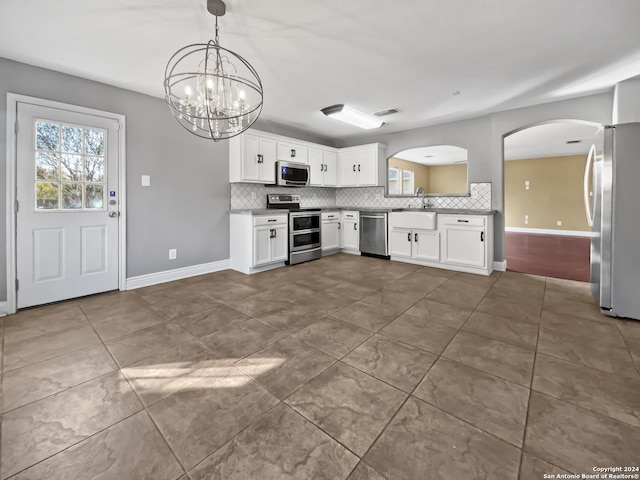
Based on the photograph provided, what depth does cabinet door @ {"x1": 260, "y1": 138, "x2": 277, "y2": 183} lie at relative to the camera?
462 cm

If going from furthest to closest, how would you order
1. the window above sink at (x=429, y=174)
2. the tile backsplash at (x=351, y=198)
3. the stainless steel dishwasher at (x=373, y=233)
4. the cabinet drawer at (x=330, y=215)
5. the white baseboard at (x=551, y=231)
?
the window above sink at (x=429, y=174) < the white baseboard at (x=551, y=231) < the cabinet drawer at (x=330, y=215) < the stainless steel dishwasher at (x=373, y=233) < the tile backsplash at (x=351, y=198)

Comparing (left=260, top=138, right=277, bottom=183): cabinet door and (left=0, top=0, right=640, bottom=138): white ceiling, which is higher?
(left=0, top=0, right=640, bottom=138): white ceiling

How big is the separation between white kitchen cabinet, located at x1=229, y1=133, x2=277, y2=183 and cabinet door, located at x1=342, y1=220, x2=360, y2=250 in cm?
177

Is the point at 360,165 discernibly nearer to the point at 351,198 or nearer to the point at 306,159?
the point at 351,198

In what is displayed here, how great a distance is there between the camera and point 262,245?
432cm

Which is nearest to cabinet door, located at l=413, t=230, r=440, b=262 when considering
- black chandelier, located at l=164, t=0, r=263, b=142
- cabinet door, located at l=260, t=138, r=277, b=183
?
cabinet door, located at l=260, t=138, r=277, b=183

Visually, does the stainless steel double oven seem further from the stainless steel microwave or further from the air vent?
the air vent

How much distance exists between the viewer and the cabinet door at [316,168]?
5.47 meters

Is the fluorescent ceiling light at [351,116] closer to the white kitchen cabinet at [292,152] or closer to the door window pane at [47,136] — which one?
the white kitchen cabinet at [292,152]

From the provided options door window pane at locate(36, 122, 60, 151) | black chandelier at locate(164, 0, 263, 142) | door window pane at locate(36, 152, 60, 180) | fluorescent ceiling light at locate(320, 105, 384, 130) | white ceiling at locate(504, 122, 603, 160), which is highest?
white ceiling at locate(504, 122, 603, 160)

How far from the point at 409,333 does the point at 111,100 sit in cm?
401

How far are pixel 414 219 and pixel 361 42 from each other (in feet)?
9.35

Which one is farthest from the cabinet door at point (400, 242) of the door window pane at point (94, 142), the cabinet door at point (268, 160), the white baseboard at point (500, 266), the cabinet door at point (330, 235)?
the door window pane at point (94, 142)

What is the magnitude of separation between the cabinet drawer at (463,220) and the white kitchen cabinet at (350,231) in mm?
1572
